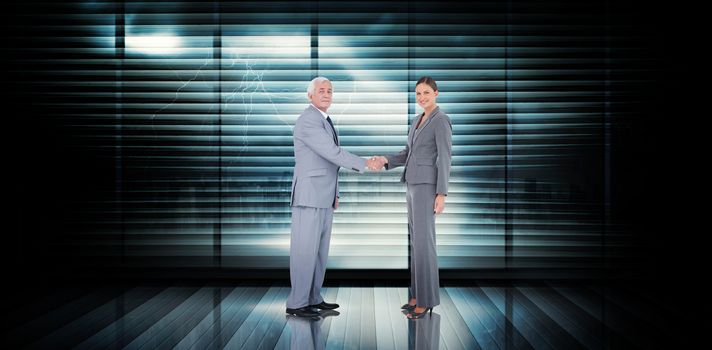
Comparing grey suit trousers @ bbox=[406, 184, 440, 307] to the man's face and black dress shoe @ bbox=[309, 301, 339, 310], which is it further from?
the man's face

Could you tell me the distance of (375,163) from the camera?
3.53m

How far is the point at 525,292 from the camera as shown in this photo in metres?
3.90

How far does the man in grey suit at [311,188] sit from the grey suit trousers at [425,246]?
14.9 inches

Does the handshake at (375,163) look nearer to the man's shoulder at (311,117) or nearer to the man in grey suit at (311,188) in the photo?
the man in grey suit at (311,188)

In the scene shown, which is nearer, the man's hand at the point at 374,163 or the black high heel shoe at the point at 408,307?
the black high heel shoe at the point at 408,307

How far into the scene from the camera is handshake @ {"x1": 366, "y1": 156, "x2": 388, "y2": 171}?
11.5ft

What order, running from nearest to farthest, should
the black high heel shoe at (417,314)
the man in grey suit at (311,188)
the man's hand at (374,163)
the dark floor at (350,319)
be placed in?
the dark floor at (350,319) → the black high heel shoe at (417,314) → the man in grey suit at (311,188) → the man's hand at (374,163)

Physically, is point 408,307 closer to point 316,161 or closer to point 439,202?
point 439,202

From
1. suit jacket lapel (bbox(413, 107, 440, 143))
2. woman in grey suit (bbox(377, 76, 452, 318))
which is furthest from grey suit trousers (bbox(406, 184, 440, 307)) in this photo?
suit jacket lapel (bbox(413, 107, 440, 143))

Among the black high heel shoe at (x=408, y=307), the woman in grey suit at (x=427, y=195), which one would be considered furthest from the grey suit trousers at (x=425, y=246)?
the black high heel shoe at (x=408, y=307)

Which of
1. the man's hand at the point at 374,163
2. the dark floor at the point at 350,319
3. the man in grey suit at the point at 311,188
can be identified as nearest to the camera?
the dark floor at the point at 350,319

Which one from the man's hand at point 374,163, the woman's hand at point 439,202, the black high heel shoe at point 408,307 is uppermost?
the man's hand at point 374,163

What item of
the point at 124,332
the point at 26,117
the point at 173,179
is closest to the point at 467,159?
the point at 173,179

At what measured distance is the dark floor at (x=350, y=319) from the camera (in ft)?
9.09
